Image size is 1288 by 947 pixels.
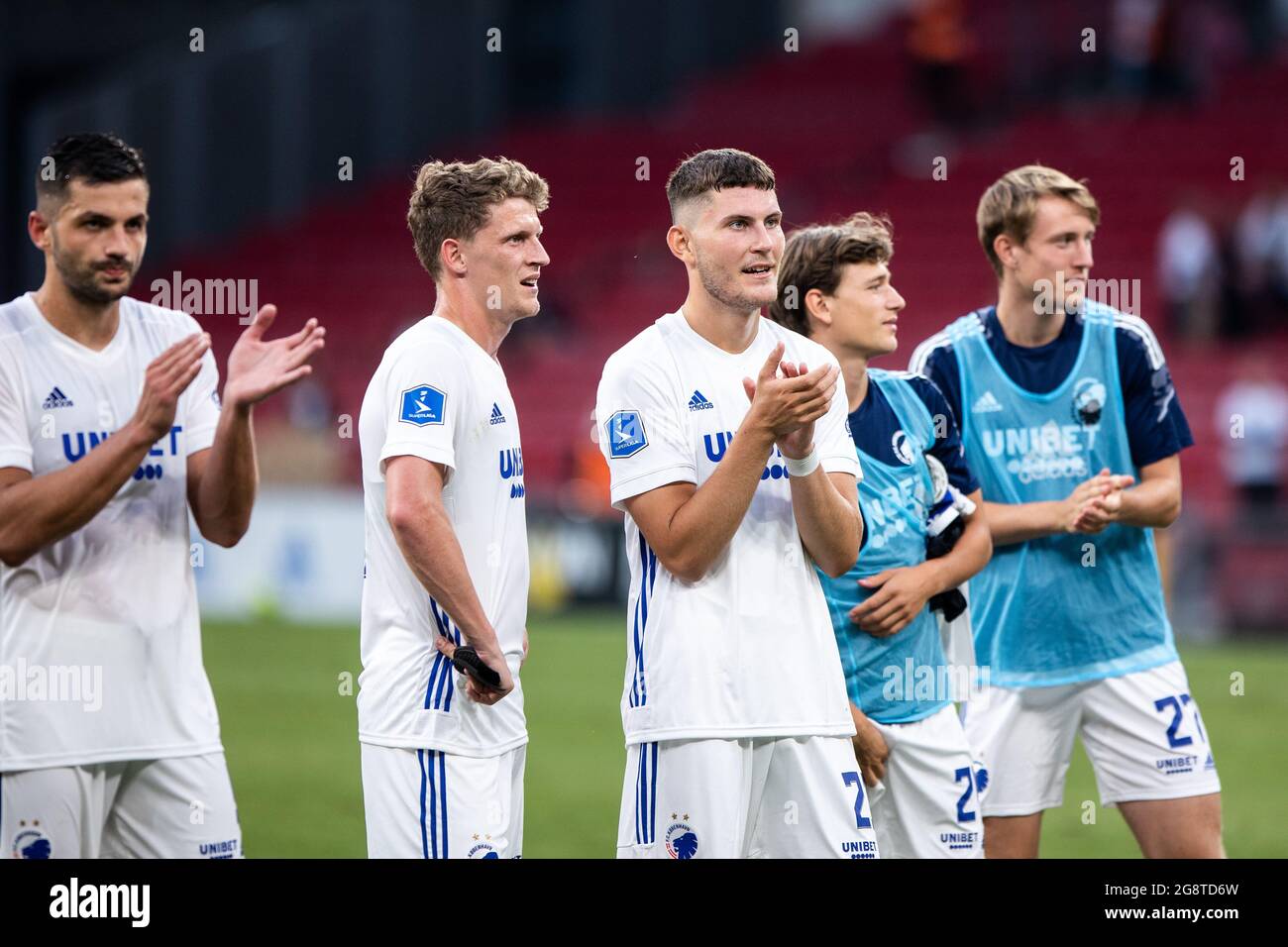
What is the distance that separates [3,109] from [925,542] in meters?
24.2

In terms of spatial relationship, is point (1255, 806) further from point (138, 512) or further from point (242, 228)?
point (242, 228)

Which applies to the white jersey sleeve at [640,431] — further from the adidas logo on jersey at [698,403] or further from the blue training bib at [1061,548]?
the blue training bib at [1061,548]

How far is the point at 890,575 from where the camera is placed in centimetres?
554

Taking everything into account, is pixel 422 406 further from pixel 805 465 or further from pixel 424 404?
pixel 805 465

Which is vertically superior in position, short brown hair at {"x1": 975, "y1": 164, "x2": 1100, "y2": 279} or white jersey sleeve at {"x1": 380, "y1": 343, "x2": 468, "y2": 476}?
short brown hair at {"x1": 975, "y1": 164, "x2": 1100, "y2": 279}

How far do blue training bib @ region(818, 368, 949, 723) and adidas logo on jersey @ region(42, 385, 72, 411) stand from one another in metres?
2.41

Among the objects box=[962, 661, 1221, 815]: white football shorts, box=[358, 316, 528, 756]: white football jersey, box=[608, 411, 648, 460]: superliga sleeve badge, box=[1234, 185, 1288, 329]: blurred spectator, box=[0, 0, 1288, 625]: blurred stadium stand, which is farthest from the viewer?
box=[0, 0, 1288, 625]: blurred stadium stand

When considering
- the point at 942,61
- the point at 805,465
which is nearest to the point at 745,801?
the point at 805,465

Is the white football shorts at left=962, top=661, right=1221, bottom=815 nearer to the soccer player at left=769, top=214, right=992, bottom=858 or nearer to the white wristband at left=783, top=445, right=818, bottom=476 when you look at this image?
the soccer player at left=769, top=214, right=992, bottom=858

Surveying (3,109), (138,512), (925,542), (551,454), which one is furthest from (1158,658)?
(3,109)

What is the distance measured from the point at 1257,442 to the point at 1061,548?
42.4 ft

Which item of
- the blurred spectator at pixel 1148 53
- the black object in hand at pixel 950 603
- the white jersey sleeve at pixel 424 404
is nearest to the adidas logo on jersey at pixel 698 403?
the white jersey sleeve at pixel 424 404

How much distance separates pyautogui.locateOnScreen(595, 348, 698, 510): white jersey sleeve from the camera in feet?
16.1

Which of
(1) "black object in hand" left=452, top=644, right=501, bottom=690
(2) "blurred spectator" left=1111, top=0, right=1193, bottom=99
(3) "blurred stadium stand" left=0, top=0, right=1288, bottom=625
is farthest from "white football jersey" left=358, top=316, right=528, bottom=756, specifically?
(2) "blurred spectator" left=1111, top=0, right=1193, bottom=99
